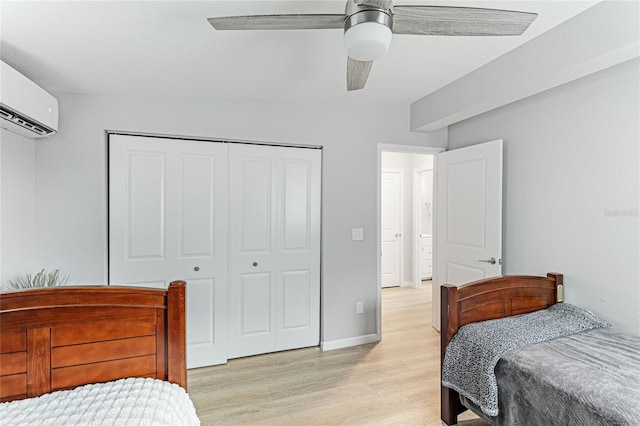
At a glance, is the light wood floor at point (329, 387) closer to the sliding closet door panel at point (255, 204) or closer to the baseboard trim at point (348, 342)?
the baseboard trim at point (348, 342)

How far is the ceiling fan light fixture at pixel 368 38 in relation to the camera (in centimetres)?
126

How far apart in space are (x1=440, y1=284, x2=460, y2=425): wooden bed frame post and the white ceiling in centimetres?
155

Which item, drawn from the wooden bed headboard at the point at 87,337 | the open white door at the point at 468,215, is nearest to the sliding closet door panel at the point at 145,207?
the wooden bed headboard at the point at 87,337

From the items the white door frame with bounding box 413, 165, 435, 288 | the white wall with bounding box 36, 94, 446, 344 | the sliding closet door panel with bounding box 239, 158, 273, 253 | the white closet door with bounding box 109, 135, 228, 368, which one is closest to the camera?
the white wall with bounding box 36, 94, 446, 344

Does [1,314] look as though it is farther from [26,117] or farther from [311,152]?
[311,152]

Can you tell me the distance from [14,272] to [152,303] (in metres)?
1.36

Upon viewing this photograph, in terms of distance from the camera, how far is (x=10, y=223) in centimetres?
208

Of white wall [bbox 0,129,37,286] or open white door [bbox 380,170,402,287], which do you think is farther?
open white door [bbox 380,170,402,287]

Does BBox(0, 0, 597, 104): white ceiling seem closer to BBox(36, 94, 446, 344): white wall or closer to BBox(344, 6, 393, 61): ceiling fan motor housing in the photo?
BBox(36, 94, 446, 344): white wall

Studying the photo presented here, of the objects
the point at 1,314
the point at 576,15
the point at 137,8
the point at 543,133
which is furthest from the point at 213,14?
the point at 543,133

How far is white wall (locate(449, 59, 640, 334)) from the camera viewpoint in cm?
203

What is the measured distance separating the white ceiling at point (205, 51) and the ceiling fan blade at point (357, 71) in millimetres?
276

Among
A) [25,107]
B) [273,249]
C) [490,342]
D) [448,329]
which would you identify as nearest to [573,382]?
[490,342]

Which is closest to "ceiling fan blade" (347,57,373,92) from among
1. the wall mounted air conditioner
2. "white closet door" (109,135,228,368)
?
"white closet door" (109,135,228,368)
